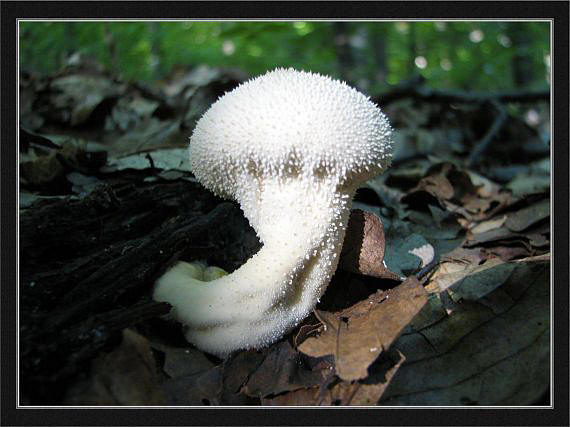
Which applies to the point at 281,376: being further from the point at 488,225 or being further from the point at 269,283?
the point at 488,225

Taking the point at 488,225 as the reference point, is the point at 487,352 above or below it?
below

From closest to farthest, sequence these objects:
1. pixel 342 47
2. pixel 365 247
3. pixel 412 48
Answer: pixel 365 247 → pixel 342 47 → pixel 412 48

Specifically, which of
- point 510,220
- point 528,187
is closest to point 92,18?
point 510,220

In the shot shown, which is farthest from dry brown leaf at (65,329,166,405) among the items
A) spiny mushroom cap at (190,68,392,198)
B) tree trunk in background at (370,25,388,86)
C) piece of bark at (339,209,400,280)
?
tree trunk in background at (370,25,388,86)

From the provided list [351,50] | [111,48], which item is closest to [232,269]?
[111,48]

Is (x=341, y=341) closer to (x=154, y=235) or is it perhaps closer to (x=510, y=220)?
(x=154, y=235)

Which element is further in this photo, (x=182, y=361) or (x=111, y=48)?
(x=111, y=48)

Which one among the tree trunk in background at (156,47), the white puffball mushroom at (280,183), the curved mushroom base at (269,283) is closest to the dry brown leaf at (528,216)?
the white puffball mushroom at (280,183)

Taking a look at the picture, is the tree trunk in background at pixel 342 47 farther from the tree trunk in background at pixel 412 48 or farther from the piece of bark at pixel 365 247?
the piece of bark at pixel 365 247
